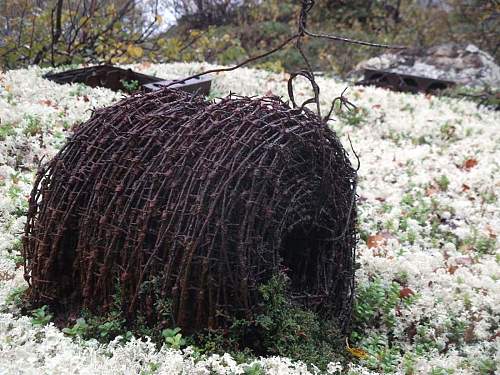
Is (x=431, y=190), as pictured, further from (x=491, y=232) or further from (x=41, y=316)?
(x=41, y=316)

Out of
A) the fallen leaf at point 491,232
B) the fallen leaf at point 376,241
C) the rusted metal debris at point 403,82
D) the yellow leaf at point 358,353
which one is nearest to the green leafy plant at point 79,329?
the yellow leaf at point 358,353

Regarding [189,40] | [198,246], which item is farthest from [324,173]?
[189,40]

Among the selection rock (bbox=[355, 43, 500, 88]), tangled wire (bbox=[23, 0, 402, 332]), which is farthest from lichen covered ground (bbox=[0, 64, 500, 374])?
rock (bbox=[355, 43, 500, 88])

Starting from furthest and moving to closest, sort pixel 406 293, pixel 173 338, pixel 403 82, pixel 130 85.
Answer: pixel 403 82 → pixel 130 85 → pixel 406 293 → pixel 173 338

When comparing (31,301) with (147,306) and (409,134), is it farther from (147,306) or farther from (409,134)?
(409,134)

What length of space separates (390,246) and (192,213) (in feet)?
9.78

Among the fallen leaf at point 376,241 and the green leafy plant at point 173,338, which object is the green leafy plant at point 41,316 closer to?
the green leafy plant at point 173,338

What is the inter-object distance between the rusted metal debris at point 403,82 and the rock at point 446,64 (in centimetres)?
32

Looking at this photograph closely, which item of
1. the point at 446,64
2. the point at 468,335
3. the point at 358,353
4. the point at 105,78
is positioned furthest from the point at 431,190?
the point at 446,64

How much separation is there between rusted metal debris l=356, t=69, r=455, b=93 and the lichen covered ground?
12.9 ft

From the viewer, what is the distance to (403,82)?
1500cm

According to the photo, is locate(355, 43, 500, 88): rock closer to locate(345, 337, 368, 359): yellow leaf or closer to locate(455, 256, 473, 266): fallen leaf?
locate(455, 256, 473, 266): fallen leaf

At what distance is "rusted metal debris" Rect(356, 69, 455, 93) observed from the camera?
49.3 ft

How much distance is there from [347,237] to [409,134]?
20.8ft
